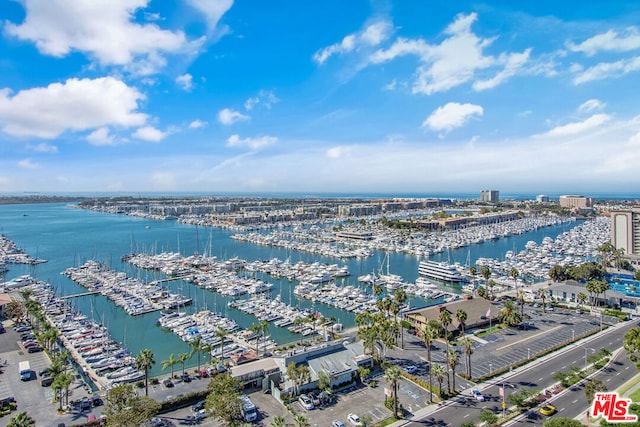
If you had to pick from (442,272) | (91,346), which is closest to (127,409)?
(91,346)

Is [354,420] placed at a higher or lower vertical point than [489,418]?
lower

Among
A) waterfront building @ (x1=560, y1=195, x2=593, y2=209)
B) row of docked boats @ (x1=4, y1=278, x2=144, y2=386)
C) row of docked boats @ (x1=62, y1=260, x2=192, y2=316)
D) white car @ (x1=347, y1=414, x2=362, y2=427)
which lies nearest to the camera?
white car @ (x1=347, y1=414, x2=362, y2=427)

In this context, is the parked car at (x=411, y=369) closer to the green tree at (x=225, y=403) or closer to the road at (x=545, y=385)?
the road at (x=545, y=385)

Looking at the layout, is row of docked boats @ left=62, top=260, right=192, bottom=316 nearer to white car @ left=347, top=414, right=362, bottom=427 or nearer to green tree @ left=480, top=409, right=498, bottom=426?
white car @ left=347, top=414, right=362, bottom=427

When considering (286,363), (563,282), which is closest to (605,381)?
(286,363)

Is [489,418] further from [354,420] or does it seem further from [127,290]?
[127,290]

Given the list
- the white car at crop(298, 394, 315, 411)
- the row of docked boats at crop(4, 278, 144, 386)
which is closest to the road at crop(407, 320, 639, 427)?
the white car at crop(298, 394, 315, 411)

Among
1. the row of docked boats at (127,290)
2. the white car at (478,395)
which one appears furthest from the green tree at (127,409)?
the row of docked boats at (127,290)
